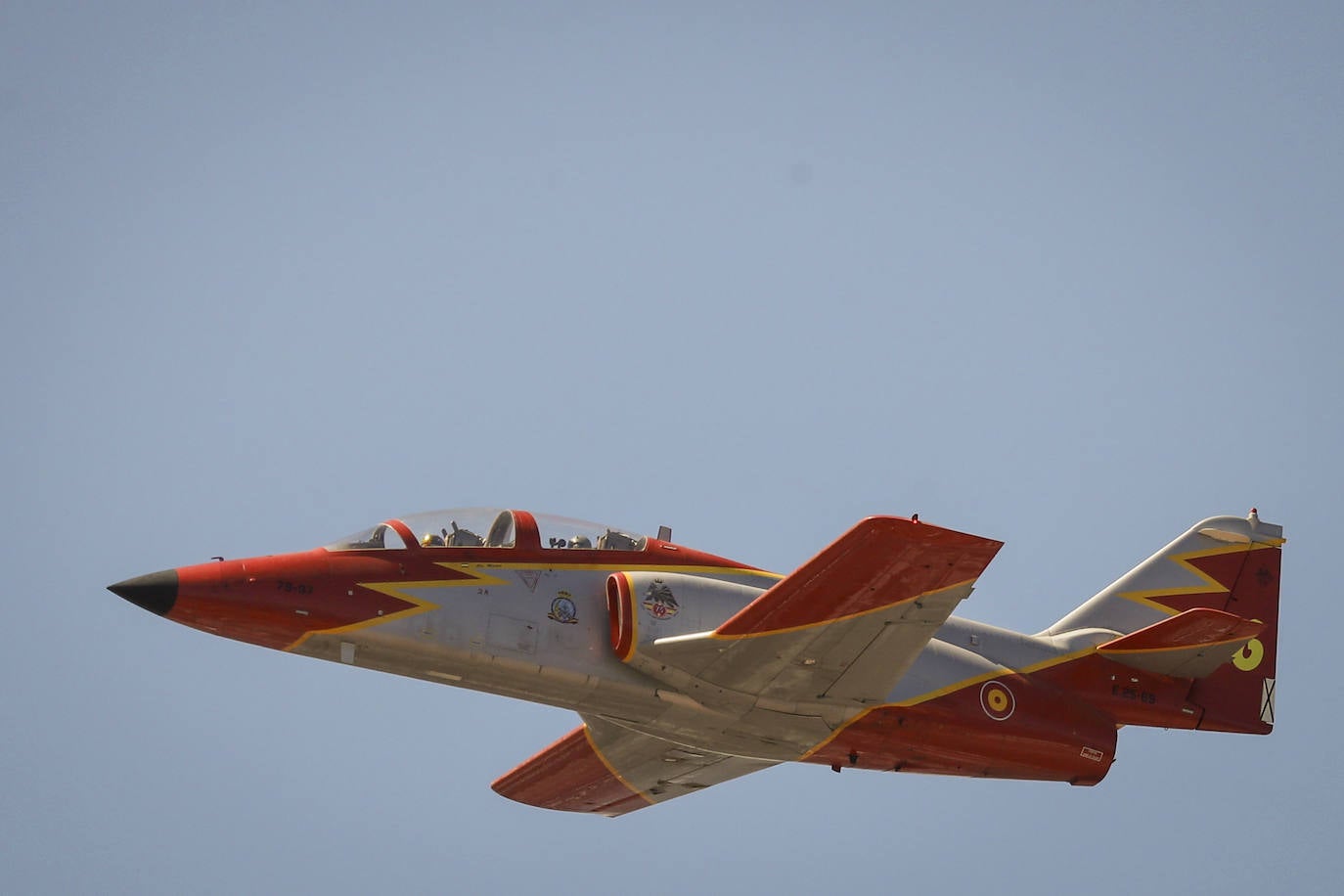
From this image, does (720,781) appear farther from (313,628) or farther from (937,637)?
(313,628)

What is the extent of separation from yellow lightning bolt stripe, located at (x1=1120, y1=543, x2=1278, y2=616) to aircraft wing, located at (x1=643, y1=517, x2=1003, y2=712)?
609cm

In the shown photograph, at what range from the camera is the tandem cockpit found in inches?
859

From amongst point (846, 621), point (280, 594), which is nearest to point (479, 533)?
point (280, 594)

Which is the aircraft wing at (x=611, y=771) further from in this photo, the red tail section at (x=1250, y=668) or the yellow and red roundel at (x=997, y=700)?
the red tail section at (x=1250, y=668)

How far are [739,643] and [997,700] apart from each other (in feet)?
15.2

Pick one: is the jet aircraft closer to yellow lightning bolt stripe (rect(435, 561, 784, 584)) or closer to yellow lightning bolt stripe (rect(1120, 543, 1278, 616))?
yellow lightning bolt stripe (rect(435, 561, 784, 584))

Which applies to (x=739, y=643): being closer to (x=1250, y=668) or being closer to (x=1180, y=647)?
(x=1180, y=647)

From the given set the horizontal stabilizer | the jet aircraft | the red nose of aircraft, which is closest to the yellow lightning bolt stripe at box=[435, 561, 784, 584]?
the jet aircraft

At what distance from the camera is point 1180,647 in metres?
24.6

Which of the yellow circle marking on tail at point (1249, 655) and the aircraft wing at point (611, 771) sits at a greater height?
the yellow circle marking on tail at point (1249, 655)

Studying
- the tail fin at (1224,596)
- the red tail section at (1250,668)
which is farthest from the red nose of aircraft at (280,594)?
the red tail section at (1250,668)

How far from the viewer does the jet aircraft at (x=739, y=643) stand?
822 inches

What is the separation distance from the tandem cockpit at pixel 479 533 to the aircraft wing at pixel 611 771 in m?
4.11

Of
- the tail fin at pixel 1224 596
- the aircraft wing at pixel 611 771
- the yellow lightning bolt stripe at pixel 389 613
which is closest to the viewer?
the yellow lightning bolt stripe at pixel 389 613
